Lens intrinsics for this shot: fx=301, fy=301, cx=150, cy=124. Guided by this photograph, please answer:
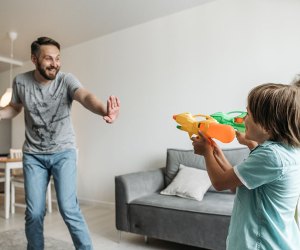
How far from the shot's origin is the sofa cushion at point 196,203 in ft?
6.74

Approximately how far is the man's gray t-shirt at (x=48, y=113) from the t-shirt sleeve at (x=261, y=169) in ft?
3.92

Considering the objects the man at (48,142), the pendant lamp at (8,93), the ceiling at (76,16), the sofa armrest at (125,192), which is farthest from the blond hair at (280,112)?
the pendant lamp at (8,93)

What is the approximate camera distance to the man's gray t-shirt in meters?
1.79

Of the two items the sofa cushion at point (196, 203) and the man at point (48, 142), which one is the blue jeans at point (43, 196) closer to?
the man at point (48, 142)

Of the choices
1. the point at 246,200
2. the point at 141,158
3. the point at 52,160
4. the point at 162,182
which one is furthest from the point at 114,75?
the point at 246,200

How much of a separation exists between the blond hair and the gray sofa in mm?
1215

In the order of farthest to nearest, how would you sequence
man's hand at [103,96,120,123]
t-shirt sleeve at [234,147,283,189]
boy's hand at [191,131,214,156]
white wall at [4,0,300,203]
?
white wall at [4,0,300,203]
man's hand at [103,96,120,123]
boy's hand at [191,131,214,156]
t-shirt sleeve at [234,147,283,189]

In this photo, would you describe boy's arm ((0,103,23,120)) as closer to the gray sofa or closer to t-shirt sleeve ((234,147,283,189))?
the gray sofa

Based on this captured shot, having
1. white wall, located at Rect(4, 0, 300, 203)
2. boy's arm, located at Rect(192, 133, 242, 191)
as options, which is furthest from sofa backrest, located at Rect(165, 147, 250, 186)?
boy's arm, located at Rect(192, 133, 242, 191)

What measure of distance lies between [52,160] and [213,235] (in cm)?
115

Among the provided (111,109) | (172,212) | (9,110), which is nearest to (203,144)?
(111,109)

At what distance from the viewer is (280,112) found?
0.88 m

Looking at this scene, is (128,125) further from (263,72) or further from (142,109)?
(263,72)

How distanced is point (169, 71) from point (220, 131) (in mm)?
2347
